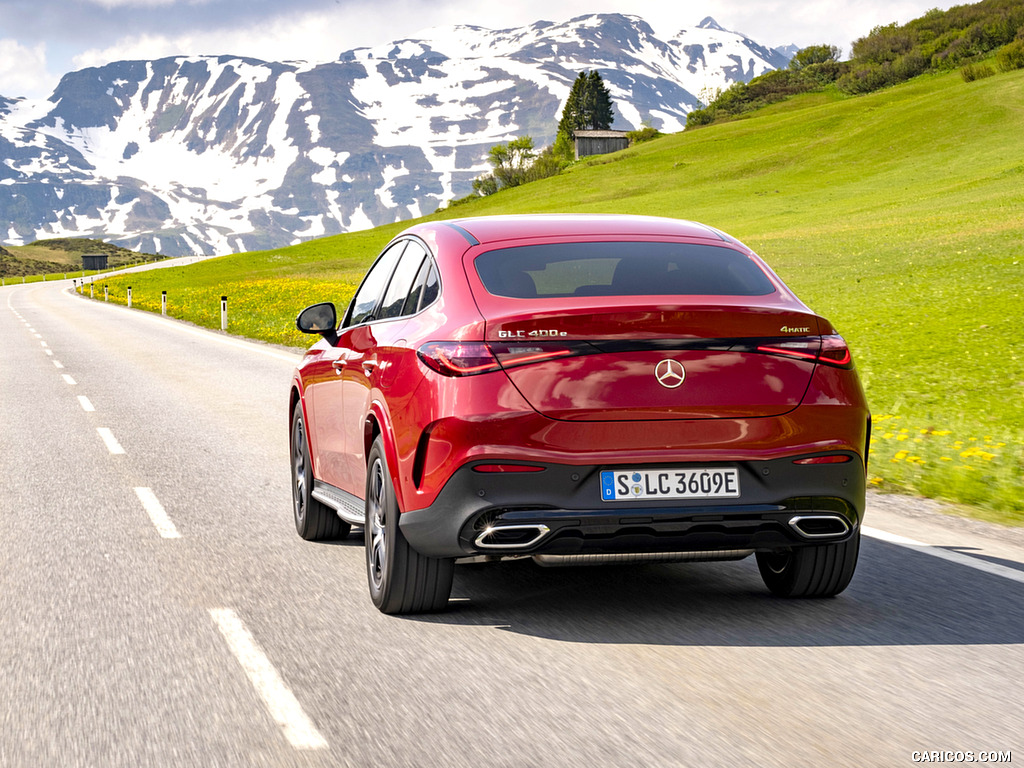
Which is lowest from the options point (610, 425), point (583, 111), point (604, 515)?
point (604, 515)

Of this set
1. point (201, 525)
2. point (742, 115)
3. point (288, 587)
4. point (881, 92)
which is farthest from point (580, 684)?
point (742, 115)

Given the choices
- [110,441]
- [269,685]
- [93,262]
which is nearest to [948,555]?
[269,685]

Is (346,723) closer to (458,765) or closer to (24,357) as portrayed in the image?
(458,765)

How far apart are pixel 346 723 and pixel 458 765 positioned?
0.52 metres

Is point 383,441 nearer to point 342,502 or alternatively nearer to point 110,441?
point 342,502

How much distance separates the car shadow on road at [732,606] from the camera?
491cm

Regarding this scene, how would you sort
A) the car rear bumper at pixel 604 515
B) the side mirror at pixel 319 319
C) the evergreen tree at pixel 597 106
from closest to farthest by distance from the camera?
the car rear bumper at pixel 604 515, the side mirror at pixel 319 319, the evergreen tree at pixel 597 106

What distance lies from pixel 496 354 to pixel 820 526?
1.48 m

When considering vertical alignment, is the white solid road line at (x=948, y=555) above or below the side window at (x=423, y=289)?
below

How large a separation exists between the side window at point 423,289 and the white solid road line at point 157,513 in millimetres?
2379

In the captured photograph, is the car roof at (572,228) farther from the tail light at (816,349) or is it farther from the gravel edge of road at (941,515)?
the gravel edge of road at (941,515)

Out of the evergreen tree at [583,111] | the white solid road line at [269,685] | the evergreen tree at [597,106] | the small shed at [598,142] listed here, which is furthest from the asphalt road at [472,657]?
the evergreen tree at [597,106]

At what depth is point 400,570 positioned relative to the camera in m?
5.14

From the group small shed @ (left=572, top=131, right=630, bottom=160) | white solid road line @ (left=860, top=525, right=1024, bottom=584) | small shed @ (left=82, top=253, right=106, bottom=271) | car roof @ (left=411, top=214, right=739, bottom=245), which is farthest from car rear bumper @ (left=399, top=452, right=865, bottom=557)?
small shed @ (left=82, top=253, right=106, bottom=271)
